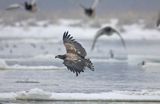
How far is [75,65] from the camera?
9922 millimetres

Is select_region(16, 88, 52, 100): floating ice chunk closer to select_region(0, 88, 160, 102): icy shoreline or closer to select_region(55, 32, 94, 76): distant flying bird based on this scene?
select_region(0, 88, 160, 102): icy shoreline

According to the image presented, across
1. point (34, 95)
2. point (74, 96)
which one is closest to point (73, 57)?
point (74, 96)

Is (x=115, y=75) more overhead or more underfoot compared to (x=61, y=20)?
more underfoot

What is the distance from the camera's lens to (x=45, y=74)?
12.9m

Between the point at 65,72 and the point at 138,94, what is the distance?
10.8 ft

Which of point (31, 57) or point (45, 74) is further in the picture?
point (31, 57)

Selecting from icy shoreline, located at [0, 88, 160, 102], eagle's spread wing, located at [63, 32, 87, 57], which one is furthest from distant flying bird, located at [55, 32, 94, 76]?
icy shoreline, located at [0, 88, 160, 102]

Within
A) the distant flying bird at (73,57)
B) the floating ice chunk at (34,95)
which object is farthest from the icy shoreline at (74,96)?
the distant flying bird at (73,57)

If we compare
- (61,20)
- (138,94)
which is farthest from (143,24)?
(138,94)

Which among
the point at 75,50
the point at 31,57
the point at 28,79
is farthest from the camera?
the point at 31,57

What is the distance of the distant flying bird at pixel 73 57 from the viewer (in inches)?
386

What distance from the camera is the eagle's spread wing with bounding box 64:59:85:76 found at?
980 cm

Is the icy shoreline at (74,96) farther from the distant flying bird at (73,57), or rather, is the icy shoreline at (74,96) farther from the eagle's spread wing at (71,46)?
the eagle's spread wing at (71,46)

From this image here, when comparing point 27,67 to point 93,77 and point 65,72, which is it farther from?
point 93,77
